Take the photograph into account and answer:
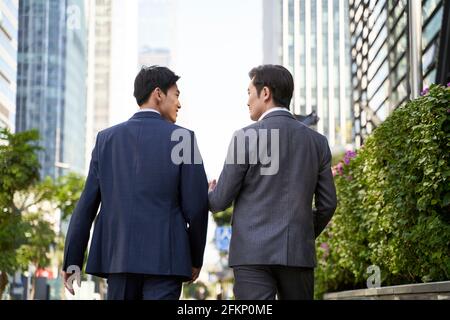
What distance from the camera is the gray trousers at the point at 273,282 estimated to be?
4453mm

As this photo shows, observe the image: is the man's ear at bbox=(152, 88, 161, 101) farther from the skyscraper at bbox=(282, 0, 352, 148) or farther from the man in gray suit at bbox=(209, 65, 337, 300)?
the skyscraper at bbox=(282, 0, 352, 148)

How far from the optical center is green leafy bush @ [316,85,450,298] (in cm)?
848

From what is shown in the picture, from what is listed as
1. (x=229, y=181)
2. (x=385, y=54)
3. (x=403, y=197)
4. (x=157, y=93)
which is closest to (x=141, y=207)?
(x=229, y=181)

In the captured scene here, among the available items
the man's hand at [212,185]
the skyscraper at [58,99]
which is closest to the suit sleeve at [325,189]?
the man's hand at [212,185]

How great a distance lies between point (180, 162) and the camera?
181 inches

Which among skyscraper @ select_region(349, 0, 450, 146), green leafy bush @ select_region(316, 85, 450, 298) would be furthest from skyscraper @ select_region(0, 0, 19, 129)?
skyscraper @ select_region(349, 0, 450, 146)

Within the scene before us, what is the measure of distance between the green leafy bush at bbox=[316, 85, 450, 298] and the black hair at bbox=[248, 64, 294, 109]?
3.87 meters

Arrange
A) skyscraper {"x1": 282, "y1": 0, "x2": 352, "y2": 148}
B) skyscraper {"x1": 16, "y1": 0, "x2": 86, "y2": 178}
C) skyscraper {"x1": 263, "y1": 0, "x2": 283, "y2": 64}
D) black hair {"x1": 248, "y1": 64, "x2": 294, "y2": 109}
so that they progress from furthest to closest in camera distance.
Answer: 1. skyscraper {"x1": 16, "y1": 0, "x2": 86, "y2": 178}
2. skyscraper {"x1": 263, "y1": 0, "x2": 283, "y2": 64}
3. skyscraper {"x1": 282, "y1": 0, "x2": 352, "y2": 148}
4. black hair {"x1": 248, "y1": 64, "x2": 294, "y2": 109}

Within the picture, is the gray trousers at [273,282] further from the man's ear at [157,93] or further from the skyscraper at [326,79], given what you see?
the skyscraper at [326,79]

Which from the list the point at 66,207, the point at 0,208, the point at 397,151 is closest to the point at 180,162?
the point at 397,151

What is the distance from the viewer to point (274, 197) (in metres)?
4.58

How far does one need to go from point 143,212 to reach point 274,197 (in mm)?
694

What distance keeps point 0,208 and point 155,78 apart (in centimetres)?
2217

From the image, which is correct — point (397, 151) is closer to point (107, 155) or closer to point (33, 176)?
point (107, 155)
